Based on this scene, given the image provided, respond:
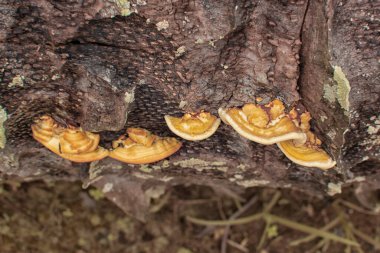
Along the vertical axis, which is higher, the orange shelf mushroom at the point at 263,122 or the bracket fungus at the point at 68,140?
the orange shelf mushroom at the point at 263,122

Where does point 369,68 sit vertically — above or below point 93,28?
above

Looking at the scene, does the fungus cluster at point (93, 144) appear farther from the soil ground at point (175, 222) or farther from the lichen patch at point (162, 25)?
the soil ground at point (175, 222)

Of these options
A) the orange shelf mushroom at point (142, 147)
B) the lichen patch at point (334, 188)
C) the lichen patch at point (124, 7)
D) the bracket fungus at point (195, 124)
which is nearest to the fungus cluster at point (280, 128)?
the bracket fungus at point (195, 124)

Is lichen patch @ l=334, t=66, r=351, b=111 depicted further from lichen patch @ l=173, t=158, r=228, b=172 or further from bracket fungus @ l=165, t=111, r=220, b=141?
lichen patch @ l=173, t=158, r=228, b=172

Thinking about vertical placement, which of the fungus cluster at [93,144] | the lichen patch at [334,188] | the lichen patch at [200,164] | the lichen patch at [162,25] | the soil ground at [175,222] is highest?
the lichen patch at [162,25]

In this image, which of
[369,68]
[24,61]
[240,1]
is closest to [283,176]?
[369,68]

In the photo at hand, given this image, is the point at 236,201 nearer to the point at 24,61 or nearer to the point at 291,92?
the point at 291,92

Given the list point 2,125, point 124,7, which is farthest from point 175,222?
point 124,7
